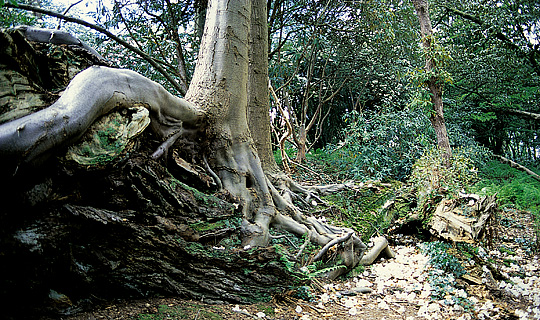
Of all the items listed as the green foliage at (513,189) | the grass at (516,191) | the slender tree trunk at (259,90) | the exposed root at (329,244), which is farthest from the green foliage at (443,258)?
the slender tree trunk at (259,90)

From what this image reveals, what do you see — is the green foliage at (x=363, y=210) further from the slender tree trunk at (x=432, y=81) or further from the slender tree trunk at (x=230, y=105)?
the slender tree trunk at (x=432, y=81)

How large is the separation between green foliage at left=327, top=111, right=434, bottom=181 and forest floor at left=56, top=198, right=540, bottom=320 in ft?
11.9

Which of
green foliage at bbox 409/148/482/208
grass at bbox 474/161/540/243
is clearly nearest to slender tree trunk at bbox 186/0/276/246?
green foliage at bbox 409/148/482/208

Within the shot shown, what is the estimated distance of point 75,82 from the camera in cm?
205

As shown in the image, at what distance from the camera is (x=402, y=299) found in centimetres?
345

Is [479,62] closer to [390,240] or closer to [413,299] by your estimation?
[390,240]

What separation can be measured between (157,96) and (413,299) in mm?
3163

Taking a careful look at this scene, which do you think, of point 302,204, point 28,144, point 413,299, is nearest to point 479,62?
Result: point 302,204

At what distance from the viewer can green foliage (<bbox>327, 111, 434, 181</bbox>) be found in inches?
316

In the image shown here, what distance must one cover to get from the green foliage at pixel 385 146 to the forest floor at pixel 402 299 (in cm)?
362

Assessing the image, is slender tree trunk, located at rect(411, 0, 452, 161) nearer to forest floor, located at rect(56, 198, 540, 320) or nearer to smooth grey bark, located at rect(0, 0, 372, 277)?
forest floor, located at rect(56, 198, 540, 320)

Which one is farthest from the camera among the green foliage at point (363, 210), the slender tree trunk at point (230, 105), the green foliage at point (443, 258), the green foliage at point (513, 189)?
the green foliage at point (513, 189)

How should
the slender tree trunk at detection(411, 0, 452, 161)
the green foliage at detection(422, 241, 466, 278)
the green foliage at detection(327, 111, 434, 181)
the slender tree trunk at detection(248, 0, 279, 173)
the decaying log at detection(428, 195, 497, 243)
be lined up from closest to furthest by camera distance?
the green foliage at detection(422, 241, 466, 278), the decaying log at detection(428, 195, 497, 243), the slender tree trunk at detection(248, 0, 279, 173), the slender tree trunk at detection(411, 0, 452, 161), the green foliage at detection(327, 111, 434, 181)

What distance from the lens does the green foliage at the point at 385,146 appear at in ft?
26.3
